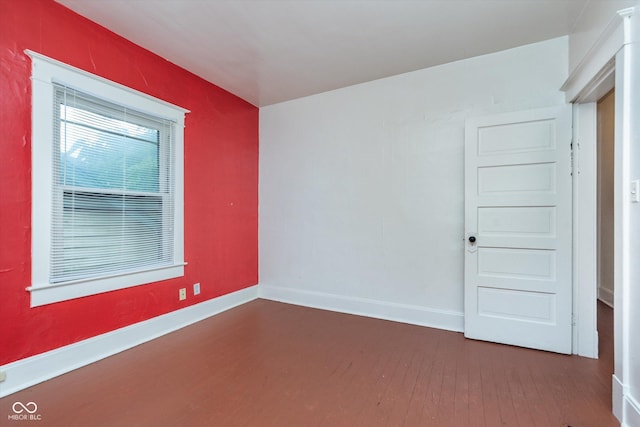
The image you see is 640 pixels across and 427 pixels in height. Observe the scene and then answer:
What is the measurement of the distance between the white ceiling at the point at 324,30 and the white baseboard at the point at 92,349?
258cm

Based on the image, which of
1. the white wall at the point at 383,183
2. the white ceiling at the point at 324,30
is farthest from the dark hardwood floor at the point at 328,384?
the white ceiling at the point at 324,30

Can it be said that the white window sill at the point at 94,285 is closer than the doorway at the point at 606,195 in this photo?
Yes

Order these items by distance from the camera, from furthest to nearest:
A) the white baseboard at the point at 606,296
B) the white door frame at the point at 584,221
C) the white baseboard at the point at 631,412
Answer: the white baseboard at the point at 606,296 < the white door frame at the point at 584,221 < the white baseboard at the point at 631,412

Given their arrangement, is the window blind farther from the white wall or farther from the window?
the white wall

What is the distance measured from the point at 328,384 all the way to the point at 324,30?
2805 mm

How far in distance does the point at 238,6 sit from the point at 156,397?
281cm

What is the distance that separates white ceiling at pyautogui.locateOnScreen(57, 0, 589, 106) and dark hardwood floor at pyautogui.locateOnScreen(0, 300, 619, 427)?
2738 millimetres

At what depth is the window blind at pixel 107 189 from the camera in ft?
7.32

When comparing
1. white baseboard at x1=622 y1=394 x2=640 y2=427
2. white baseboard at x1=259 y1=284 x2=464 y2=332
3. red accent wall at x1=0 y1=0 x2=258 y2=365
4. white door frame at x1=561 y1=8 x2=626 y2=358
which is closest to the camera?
white baseboard at x1=622 y1=394 x2=640 y2=427

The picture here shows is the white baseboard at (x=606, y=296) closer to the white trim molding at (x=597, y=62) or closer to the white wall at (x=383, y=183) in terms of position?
the white wall at (x=383, y=183)

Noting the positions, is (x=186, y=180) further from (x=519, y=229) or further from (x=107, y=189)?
(x=519, y=229)

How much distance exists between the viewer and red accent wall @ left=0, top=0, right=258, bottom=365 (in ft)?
6.45

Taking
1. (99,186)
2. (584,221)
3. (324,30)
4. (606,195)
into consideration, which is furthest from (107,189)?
(606,195)

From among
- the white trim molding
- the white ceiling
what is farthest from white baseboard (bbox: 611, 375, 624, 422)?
the white ceiling
